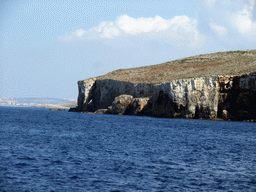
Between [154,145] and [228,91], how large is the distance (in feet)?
180

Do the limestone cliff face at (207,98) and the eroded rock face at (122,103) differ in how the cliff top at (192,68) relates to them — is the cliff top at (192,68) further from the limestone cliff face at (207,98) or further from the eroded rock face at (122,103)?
the eroded rock face at (122,103)

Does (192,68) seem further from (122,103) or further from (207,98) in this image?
(207,98)

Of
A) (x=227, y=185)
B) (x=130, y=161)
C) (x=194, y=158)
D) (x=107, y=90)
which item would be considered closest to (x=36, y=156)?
(x=130, y=161)

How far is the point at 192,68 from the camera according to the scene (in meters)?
116

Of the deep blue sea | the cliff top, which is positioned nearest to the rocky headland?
the cliff top

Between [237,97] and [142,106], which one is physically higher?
[237,97]

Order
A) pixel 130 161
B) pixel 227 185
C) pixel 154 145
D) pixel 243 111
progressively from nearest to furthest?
pixel 227 185 < pixel 130 161 < pixel 154 145 < pixel 243 111

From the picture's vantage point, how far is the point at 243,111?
79375 millimetres

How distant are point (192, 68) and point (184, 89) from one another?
32.3 meters

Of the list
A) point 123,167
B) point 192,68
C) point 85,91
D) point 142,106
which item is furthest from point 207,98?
point 123,167

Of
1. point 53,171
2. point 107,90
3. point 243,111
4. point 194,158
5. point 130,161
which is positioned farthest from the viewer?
point 107,90

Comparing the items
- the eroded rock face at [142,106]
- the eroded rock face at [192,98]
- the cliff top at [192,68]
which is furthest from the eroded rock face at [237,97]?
the eroded rock face at [142,106]

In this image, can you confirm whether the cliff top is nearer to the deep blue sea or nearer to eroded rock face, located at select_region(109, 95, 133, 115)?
eroded rock face, located at select_region(109, 95, 133, 115)

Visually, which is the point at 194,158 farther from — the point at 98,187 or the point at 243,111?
the point at 243,111
